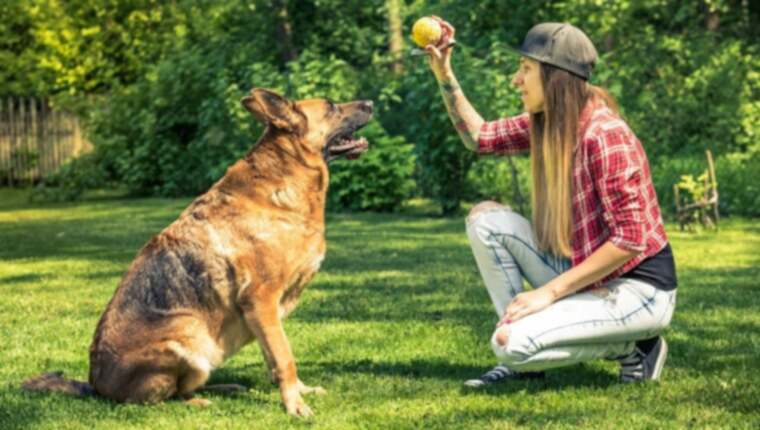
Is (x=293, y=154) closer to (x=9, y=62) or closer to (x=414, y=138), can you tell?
(x=414, y=138)

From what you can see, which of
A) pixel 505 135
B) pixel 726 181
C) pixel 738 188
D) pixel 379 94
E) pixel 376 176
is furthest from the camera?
pixel 379 94

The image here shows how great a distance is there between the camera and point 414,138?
1767 cm

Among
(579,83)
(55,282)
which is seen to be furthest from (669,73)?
(579,83)

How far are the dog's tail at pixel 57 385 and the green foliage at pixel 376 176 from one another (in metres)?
11.5

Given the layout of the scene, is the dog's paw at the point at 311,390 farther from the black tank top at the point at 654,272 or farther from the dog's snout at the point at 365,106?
the black tank top at the point at 654,272

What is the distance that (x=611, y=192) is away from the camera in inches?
A: 198

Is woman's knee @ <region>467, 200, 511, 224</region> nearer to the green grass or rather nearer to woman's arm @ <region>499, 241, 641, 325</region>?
woman's arm @ <region>499, 241, 641, 325</region>

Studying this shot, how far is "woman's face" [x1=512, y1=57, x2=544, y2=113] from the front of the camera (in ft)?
17.2

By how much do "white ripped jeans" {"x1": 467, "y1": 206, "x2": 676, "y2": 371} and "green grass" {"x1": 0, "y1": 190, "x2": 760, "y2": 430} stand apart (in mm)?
255

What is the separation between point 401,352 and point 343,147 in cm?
162

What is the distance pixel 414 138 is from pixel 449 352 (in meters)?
11.3

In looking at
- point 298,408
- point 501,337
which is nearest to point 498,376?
point 501,337

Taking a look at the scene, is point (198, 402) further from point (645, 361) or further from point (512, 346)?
point (645, 361)

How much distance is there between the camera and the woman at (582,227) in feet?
16.5
